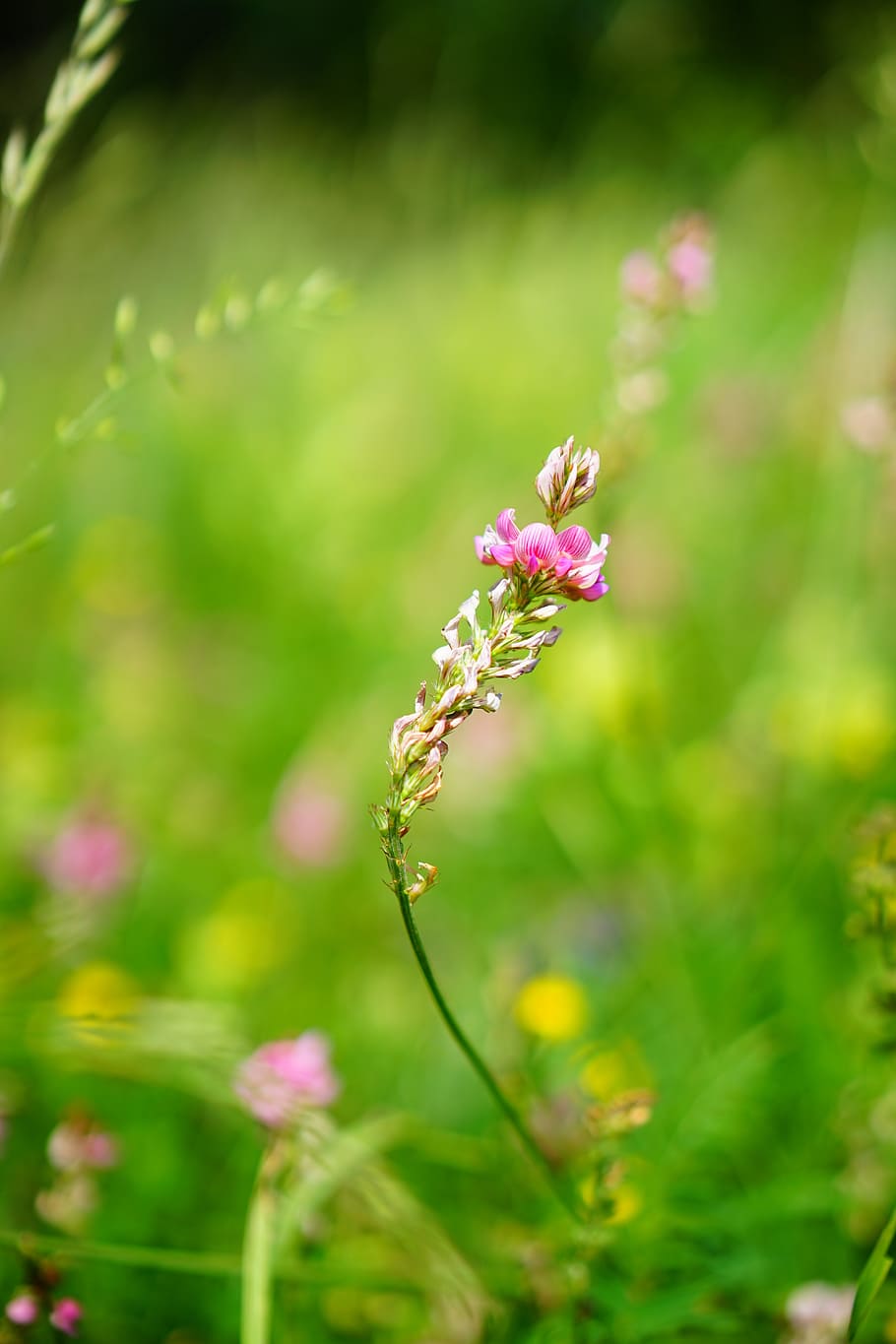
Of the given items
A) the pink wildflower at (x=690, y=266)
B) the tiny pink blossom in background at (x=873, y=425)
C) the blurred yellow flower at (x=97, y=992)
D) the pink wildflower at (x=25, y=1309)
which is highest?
the pink wildflower at (x=690, y=266)

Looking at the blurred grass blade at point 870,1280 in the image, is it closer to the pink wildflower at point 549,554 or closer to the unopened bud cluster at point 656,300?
the pink wildflower at point 549,554

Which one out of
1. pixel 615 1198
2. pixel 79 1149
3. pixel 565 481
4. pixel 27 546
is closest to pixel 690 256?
pixel 565 481

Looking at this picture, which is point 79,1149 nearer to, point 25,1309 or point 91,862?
point 25,1309

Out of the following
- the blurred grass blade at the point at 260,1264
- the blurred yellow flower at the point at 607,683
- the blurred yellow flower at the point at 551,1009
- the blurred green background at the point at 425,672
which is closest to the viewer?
the blurred grass blade at the point at 260,1264

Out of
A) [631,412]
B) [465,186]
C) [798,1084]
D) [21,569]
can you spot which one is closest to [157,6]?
[465,186]

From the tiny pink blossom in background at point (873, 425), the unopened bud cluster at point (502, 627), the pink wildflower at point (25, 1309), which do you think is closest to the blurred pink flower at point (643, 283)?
the tiny pink blossom in background at point (873, 425)

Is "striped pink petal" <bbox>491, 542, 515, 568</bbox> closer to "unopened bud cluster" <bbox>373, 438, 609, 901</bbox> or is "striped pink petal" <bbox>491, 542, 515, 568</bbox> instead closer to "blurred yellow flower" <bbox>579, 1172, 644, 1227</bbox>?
"unopened bud cluster" <bbox>373, 438, 609, 901</bbox>

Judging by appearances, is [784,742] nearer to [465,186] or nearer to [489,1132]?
[489,1132]

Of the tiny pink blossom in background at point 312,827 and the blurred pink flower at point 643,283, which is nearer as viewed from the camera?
the blurred pink flower at point 643,283
